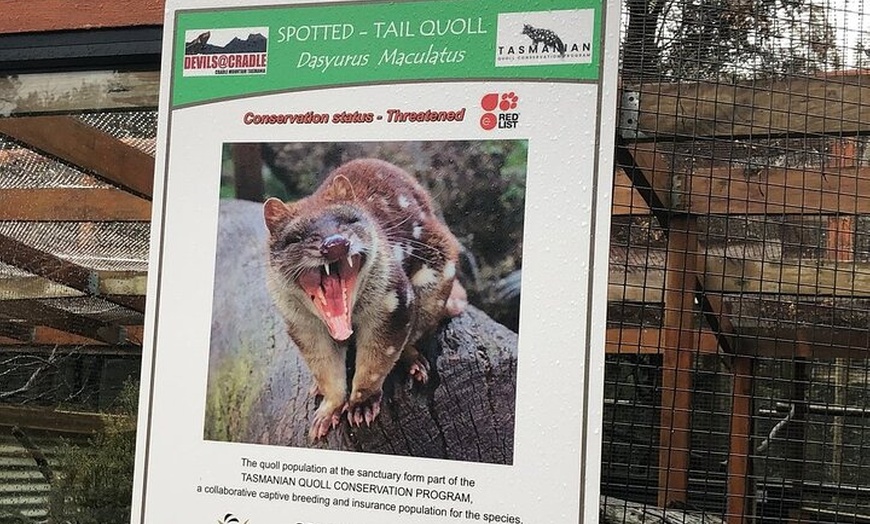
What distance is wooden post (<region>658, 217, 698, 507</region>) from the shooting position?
228 centimetres

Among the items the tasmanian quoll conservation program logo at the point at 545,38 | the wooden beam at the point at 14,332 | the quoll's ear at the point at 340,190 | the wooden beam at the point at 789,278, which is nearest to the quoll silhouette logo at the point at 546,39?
the tasmanian quoll conservation program logo at the point at 545,38

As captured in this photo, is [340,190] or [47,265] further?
[47,265]

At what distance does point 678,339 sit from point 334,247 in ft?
3.02

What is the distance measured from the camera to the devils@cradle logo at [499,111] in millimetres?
1576

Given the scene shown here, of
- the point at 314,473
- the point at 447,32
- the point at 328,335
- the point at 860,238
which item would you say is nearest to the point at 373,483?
the point at 314,473

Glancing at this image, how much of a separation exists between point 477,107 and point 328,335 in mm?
473

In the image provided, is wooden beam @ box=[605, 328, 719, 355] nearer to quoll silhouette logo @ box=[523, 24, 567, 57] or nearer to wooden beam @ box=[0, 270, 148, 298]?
quoll silhouette logo @ box=[523, 24, 567, 57]

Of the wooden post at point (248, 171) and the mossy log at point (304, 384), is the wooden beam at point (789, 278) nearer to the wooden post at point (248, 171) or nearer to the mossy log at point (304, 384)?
the mossy log at point (304, 384)

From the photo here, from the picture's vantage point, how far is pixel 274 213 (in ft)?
5.58

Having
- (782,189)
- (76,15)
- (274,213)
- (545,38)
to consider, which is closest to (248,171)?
(274,213)

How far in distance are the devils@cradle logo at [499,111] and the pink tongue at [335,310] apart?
15.1 inches

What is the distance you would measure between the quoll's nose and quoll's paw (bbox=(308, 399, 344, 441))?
260mm

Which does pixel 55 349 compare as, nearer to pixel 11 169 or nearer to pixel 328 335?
pixel 11 169

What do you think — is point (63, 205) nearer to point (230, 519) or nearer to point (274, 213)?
point (274, 213)
